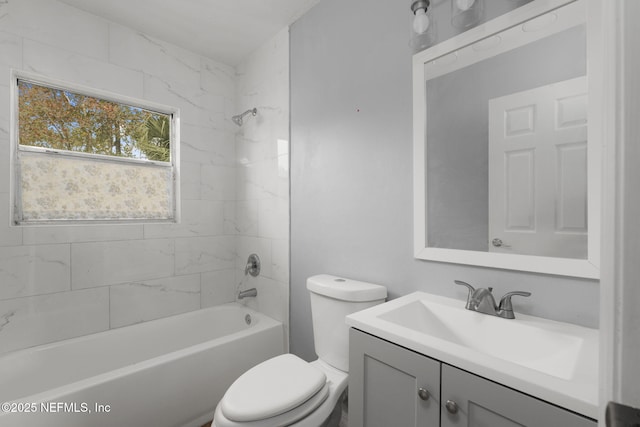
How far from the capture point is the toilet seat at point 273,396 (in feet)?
3.74

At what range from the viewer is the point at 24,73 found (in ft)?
5.85

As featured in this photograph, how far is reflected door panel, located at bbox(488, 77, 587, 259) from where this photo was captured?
102 centimetres

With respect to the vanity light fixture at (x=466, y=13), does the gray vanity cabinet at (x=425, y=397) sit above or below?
below

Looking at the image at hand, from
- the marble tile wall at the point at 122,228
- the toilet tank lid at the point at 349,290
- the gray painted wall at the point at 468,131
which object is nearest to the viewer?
the gray painted wall at the point at 468,131

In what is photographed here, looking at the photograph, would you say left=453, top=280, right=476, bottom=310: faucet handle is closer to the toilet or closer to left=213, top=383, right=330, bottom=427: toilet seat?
the toilet

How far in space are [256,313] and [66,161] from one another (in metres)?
1.66

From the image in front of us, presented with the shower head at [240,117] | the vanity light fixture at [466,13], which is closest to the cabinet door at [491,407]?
the vanity light fixture at [466,13]

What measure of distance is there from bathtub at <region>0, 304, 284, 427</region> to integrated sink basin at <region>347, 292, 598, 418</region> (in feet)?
3.67

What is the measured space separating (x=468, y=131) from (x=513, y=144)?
0.61 ft

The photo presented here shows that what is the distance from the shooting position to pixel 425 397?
0.88 m

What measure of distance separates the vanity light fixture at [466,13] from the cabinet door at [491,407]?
1312mm

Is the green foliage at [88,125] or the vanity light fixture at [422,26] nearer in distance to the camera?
the vanity light fixture at [422,26]

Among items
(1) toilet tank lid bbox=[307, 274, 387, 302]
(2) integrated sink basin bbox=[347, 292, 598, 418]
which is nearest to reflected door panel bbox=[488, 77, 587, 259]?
(2) integrated sink basin bbox=[347, 292, 598, 418]

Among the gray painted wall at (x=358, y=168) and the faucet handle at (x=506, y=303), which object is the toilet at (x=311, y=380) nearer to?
the gray painted wall at (x=358, y=168)
